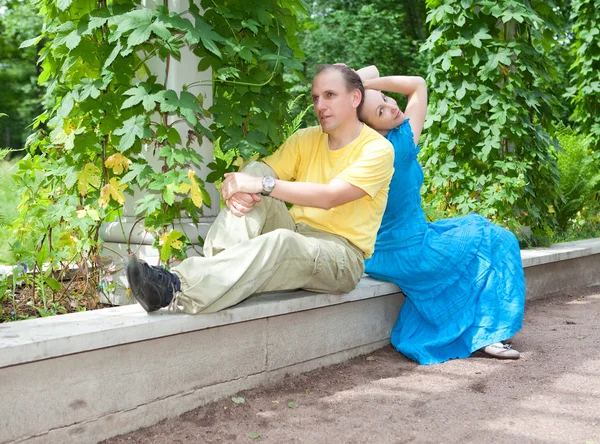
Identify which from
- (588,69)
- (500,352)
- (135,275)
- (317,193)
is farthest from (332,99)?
(588,69)

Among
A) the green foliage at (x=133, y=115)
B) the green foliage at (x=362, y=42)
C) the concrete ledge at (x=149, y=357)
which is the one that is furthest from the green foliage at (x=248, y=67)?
the green foliage at (x=362, y=42)

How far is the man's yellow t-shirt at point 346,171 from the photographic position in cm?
306

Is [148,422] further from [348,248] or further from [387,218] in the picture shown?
[387,218]

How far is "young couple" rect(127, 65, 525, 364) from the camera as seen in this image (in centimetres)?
Answer: 267

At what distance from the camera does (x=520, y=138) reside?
5617 mm

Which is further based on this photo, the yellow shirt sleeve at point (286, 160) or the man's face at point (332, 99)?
the yellow shirt sleeve at point (286, 160)

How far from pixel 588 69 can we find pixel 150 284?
7503mm

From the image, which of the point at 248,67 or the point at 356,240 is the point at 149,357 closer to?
the point at 356,240

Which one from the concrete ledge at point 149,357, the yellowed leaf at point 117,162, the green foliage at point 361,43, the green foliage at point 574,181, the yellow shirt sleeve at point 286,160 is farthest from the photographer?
the green foliage at point 361,43

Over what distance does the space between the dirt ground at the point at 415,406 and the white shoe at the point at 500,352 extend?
0.17 feet

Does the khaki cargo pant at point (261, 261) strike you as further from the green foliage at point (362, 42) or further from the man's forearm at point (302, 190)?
the green foliage at point (362, 42)

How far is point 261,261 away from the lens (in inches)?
106

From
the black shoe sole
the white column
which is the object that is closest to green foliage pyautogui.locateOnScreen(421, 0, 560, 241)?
the white column

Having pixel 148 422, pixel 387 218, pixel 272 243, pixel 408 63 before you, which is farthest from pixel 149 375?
pixel 408 63
